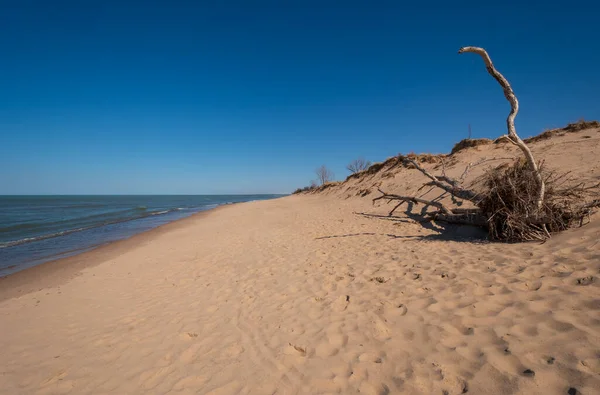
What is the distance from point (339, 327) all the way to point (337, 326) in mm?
35

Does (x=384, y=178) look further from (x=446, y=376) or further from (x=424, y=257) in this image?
(x=446, y=376)

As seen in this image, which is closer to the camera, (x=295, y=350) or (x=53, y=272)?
(x=295, y=350)

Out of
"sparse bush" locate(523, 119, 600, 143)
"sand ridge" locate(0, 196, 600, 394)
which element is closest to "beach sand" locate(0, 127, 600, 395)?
"sand ridge" locate(0, 196, 600, 394)

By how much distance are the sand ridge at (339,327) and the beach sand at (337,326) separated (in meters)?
0.02

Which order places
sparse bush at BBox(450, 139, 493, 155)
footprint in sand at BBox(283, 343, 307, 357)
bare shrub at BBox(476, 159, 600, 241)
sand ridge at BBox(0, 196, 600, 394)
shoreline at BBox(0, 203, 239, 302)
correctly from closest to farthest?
sand ridge at BBox(0, 196, 600, 394), footprint in sand at BBox(283, 343, 307, 357), bare shrub at BBox(476, 159, 600, 241), shoreline at BBox(0, 203, 239, 302), sparse bush at BBox(450, 139, 493, 155)

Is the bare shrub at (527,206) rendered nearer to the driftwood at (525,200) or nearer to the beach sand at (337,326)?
the driftwood at (525,200)

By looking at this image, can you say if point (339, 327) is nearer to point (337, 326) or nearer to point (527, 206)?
point (337, 326)

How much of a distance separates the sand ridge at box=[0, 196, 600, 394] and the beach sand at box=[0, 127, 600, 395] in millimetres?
17

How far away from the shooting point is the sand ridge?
232cm

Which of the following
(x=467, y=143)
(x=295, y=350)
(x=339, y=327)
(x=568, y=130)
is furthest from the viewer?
(x=467, y=143)

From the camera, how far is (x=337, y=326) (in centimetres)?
330

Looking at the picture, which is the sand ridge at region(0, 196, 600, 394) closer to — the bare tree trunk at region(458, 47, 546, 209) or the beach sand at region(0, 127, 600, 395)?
the beach sand at region(0, 127, 600, 395)

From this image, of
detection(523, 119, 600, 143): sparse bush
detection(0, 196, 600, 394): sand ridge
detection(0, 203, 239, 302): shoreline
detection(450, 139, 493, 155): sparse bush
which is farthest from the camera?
detection(450, 139, 493, 155): sparse bush

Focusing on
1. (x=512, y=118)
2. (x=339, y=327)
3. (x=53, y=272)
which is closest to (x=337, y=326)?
(x=339, y=327)
